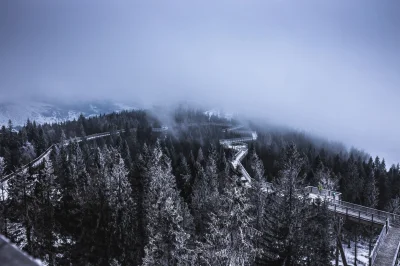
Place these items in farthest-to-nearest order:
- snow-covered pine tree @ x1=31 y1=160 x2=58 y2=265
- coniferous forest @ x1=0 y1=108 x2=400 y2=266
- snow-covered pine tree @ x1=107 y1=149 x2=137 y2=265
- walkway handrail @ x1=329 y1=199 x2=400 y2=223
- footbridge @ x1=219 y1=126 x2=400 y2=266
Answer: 1. walkway handrail @ x1=329 y1=199 x2=400 y2=223
2. snow-covered pine tree @ x1=107 y1=149 x2=137 y2=265
3. snow-covered pine tree @ x1=31 y1=160 x2=58 y2=265
4. footbridge @ x1=219 y1=126 x2=400 y2=266
5. coniferous forest @ x1=0 y1=108 x2=400 y2=266

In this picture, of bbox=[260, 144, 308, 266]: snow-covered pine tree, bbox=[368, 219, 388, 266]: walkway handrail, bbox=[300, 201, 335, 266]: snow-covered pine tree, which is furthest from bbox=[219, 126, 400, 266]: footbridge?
bbox=[260, 144, 308, 266]: snow-covered pine tree

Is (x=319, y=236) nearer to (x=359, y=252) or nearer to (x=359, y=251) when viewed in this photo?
(x=359, y=252)

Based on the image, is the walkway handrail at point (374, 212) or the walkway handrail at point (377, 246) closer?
the walkway handrail at point (377, 246)

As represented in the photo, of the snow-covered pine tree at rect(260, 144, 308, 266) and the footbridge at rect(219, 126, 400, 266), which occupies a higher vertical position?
the snow-covered pine tree at rect(260, 144, 308, 266)

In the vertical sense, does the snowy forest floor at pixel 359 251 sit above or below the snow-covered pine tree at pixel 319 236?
below

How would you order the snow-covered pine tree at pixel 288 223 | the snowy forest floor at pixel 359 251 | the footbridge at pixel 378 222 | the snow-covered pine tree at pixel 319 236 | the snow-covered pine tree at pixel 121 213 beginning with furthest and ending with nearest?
the snowy forest floor at pixel 359 251 → the snow-covered pine tree at pixel 121 213 → the snow-covered pine tree at pixel 319 236 → the footbridge at pixel 378 222 → the snow-covered pine tree at pixel 288 223

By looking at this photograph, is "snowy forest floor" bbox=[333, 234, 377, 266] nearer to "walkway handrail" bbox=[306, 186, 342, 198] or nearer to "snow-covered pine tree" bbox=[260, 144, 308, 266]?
"walkway handrail" bbox=[306, 186, 342, 198]

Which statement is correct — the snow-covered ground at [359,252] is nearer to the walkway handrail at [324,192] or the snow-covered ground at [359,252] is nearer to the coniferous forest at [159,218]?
the coniferous forest at [159,218]

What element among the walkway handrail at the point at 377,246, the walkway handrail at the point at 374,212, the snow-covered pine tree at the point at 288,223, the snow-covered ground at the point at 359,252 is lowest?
the snow-covered ground at the point at 359,252

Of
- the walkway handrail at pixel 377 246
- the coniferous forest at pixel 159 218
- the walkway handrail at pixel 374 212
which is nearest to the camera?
the coniferous forest at pixel 159 218

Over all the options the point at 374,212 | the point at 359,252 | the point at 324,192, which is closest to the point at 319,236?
the point at 374,212

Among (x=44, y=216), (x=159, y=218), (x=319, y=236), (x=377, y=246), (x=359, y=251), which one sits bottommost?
(x=359, y=251)

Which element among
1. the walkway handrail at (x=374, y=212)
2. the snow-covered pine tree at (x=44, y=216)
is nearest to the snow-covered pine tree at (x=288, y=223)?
the walkway handrail at (x=374, y=212)
